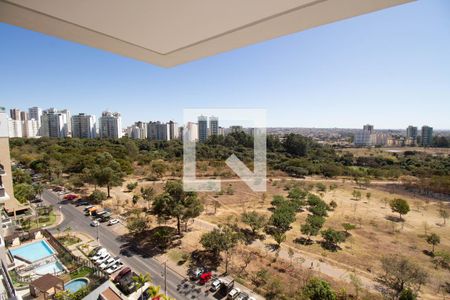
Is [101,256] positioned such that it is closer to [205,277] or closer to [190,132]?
[205,277]

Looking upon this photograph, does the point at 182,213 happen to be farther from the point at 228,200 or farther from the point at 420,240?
the point at 420,240

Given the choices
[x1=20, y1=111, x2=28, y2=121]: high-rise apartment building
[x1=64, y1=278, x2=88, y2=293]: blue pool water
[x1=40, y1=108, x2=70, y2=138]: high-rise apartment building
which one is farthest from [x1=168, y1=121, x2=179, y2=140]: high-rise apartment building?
[x1=64, y1=278, x2=88, y2=293]: blue pool water

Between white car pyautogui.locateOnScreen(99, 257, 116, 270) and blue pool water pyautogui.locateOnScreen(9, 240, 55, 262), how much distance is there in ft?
A: 5.06

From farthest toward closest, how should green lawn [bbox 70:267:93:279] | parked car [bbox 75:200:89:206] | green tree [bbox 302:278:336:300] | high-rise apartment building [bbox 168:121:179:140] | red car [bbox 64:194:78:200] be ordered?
high-rise apartment building [bbox 168:121:179:140], red car [bbox 64:194:78:200], parked car [bbox 75:200:89:206], green lawn [bbox 70:267:93:279], green tree [bbox 302:278:336:300]

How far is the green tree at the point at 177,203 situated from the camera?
6.57 metres

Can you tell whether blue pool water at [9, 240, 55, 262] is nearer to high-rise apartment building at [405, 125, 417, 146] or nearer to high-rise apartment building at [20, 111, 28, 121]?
high-rise apartment building at [20, 111, 28, 121]

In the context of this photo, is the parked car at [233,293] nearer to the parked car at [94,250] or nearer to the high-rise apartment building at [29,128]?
the parked car at [94,250]

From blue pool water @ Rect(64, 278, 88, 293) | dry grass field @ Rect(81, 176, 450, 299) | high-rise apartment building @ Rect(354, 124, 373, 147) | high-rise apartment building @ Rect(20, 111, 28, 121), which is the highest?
high-rise apartment building @ Rect(20, 111, 28, 121)

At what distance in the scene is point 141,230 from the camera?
7043 millimetres

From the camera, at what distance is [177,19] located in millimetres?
597

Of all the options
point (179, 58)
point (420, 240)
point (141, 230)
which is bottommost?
point (420, 240)

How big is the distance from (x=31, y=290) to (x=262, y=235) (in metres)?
5.42

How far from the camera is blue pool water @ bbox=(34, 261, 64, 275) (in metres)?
5.10

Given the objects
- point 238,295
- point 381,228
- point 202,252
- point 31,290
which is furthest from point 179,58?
point 381,228
